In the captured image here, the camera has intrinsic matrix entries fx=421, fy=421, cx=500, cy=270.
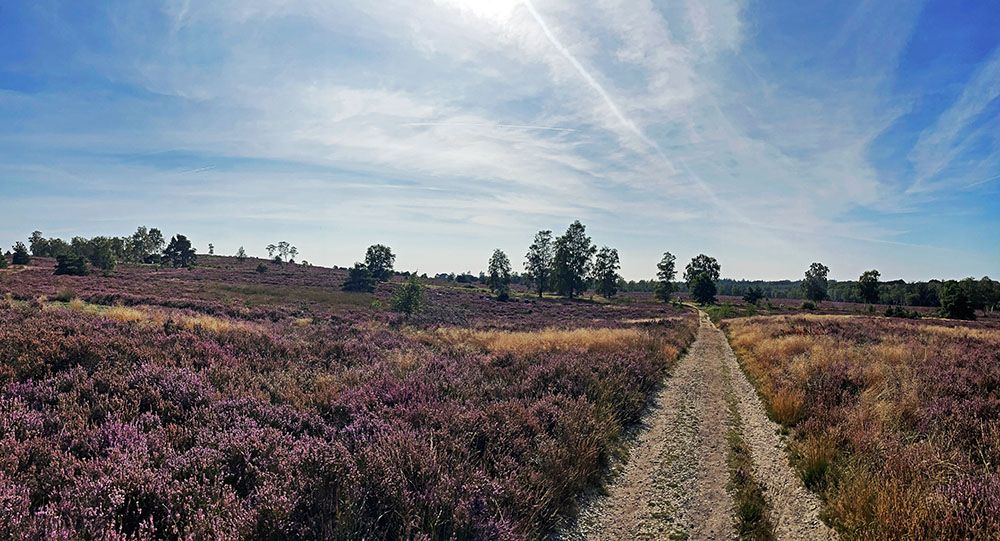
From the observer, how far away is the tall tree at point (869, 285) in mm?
95375

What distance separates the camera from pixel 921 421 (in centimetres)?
807

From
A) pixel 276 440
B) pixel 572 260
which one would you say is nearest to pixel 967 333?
pixel 276 440

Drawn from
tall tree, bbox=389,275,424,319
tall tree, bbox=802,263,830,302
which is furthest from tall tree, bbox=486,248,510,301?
tall tree, bbox=802,263,830,302

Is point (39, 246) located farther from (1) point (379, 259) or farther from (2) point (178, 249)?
(1) point (379, 259)

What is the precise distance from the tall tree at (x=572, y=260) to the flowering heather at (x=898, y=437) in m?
74.2

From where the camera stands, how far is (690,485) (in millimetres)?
6926

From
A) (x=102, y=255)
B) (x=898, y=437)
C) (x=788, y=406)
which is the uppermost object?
(x=102, y=255)

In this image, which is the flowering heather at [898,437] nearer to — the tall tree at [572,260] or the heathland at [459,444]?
the heathland at [459,444]

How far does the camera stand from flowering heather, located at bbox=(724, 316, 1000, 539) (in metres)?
4.89

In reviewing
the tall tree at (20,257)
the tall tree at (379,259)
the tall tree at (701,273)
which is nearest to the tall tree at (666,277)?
the tall tree at (701,273)

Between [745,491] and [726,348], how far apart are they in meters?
20.8

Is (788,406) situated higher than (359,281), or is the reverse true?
(359,281)

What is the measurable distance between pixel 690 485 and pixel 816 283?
12390cm

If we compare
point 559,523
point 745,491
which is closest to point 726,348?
point 745,491
